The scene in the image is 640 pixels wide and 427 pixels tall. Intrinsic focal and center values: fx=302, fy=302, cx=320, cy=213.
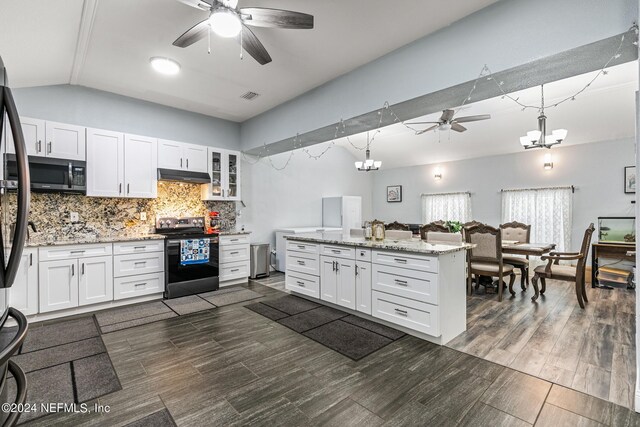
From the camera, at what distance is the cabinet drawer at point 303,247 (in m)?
4.17

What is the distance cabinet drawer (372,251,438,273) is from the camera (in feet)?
→ 9.45

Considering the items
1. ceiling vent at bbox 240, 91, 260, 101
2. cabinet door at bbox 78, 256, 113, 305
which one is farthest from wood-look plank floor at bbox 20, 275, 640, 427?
ceiling vent at bbox 240, 91, 260, 101

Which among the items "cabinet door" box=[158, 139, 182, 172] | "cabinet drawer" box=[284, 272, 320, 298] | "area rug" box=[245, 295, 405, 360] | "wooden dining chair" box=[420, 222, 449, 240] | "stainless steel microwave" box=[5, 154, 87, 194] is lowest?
"area rug" box=[245, 295, 405, 360]

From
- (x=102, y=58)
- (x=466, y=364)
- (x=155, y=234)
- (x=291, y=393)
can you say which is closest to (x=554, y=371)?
(x=466, y=364)

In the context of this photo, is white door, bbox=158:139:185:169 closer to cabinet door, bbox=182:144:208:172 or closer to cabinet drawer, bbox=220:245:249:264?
cabinet door, bbox=182:144:208:172

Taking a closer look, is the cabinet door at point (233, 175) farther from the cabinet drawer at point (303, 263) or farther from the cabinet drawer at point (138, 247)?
the cabinet drawer at point (303, 263)

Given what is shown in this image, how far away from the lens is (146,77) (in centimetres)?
383

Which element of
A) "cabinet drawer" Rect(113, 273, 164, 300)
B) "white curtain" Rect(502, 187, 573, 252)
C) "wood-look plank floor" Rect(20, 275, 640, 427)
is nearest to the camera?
"wood-look plank floor" Rect(20, 275, 640, 427)

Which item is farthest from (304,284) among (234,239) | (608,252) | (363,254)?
(608,252)

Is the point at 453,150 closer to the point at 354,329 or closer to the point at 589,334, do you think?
the point at 589,334

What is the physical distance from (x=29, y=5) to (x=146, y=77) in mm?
1534

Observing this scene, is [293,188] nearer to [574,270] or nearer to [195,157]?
[195,157]

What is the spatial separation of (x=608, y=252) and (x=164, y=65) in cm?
739

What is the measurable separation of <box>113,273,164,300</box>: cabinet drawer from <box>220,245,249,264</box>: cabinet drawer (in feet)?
3.17
